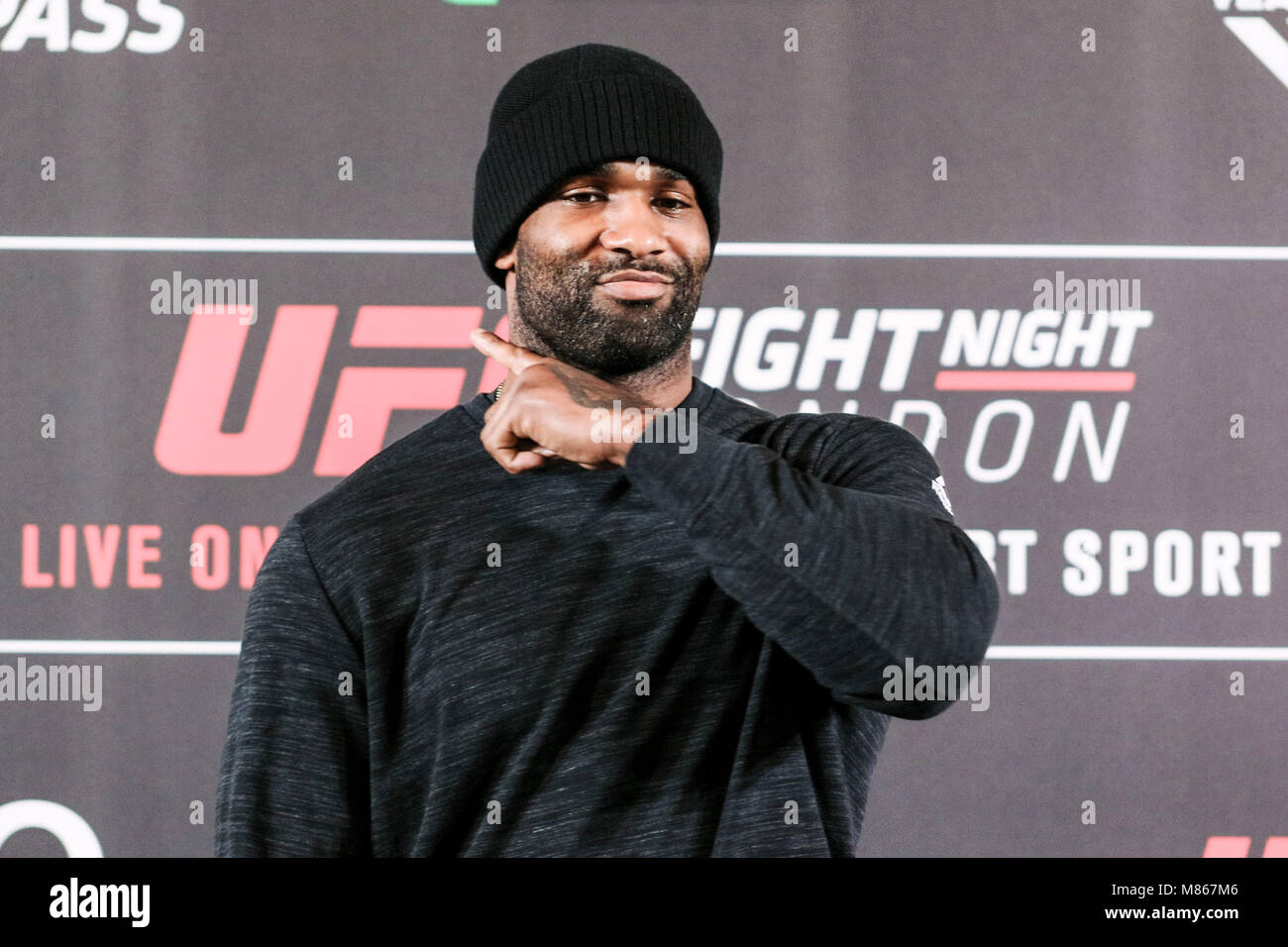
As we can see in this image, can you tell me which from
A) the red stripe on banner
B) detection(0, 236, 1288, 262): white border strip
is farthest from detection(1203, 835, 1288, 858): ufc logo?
detection(0, 236, 1288, 262): white border strip

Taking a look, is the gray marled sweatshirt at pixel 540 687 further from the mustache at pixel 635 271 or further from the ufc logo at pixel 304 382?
the ufc logo at pixel 304 382

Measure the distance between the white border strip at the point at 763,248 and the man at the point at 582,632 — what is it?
Answer: 1080 millimetres

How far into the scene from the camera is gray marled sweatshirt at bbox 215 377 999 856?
0.89m

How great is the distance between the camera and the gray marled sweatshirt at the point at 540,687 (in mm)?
887

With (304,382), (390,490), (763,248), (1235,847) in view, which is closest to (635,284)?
(390,490)

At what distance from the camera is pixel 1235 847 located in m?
2.05

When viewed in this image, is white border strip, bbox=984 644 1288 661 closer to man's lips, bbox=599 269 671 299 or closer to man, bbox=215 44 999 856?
man, bbox=215 44 999 856

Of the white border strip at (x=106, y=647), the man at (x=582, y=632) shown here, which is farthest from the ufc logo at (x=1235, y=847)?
the white border strip at (x=106, y=647)

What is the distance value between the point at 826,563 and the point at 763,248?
1.36 meters

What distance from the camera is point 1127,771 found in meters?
2.04

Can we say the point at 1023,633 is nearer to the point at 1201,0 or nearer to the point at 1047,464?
the point at 1047,464
